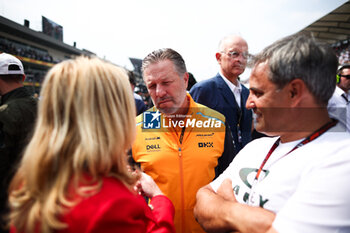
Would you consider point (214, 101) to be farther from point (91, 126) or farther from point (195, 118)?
point (91, 126)

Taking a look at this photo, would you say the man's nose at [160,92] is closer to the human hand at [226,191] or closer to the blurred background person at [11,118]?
the human hand at [226,191]

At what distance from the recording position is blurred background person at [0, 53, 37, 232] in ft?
7.41

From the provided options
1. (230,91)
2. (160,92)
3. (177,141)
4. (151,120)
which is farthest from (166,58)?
(230,91)

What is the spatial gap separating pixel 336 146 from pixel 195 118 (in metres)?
1.12

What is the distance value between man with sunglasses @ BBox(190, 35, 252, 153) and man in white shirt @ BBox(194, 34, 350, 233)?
1603mm

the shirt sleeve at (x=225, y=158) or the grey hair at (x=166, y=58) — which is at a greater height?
the grey hair at (x=166, y=58)

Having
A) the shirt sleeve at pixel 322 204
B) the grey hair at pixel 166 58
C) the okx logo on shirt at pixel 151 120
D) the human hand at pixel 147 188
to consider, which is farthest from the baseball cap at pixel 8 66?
the shirt sleeve at pixel 322 204

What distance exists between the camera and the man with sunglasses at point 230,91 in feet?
9.73

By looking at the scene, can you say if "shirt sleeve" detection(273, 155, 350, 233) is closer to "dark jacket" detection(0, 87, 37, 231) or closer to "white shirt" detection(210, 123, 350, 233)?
"white shirt" detection(210, 123, 350, 233)

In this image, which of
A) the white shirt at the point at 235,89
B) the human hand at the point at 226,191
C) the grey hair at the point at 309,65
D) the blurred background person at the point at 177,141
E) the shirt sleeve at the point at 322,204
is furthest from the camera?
the white shirt at the point at 235,89

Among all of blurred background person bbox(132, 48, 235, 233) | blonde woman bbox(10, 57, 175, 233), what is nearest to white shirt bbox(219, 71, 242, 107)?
blurred background person bbox(132, 48, 235, 233)

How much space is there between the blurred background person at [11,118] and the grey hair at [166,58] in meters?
1.55

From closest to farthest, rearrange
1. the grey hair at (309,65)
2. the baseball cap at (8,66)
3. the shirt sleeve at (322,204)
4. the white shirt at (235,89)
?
1. the shirt sleeve at (322,204)
2. the grey hair at (309,65)
3. the baseball cap at (8,66)
4. the white shirt at (235,89)

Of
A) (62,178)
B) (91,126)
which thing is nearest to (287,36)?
(91,126)
